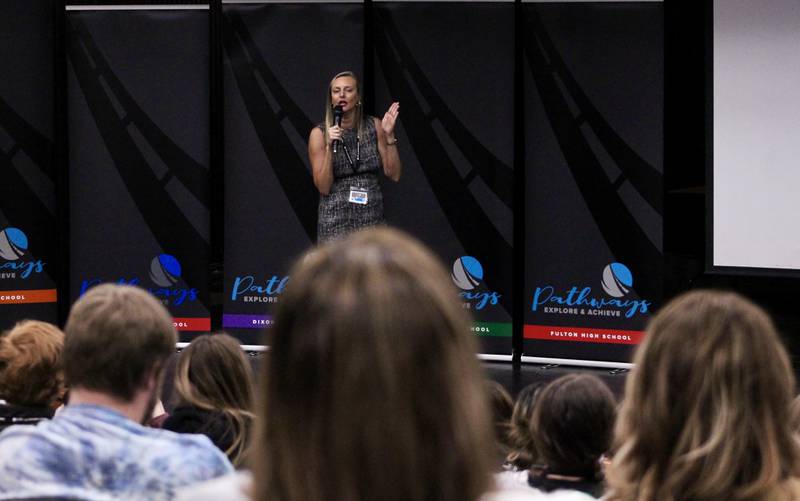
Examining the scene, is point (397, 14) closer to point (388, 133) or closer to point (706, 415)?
point (388, 133)

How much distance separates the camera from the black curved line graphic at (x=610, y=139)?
542cm

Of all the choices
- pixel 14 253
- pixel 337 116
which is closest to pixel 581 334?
pixel 337 116

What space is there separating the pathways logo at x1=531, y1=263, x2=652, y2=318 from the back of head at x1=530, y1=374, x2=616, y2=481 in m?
3.65

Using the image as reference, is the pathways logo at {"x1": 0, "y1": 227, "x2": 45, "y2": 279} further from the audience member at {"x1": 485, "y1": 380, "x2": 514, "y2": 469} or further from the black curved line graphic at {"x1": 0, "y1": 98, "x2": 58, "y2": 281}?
the audience member at {"x1": 485, "y1": 380, "x2": 514, "y2": 469}

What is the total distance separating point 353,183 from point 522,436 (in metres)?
2.92

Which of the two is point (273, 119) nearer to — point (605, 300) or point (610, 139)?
point (610, 139)

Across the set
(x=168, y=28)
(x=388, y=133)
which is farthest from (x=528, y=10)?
(x=168, y=28)

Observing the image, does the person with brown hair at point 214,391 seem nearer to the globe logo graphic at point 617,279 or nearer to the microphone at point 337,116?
the microphone at point 337,116

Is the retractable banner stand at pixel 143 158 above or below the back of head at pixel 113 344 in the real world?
above

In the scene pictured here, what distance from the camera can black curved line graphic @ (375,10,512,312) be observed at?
221 inches

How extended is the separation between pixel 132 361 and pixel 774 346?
0.89 m

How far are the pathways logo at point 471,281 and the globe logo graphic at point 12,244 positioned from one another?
2.44 metres

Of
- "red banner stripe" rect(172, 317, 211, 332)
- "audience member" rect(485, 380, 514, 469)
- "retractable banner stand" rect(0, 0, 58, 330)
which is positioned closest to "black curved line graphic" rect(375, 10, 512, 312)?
"red banner stripe" rect(172, 317, 211, 332)

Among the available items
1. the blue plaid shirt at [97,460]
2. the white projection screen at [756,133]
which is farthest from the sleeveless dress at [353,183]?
the blue plaid shirt at [97,460]
